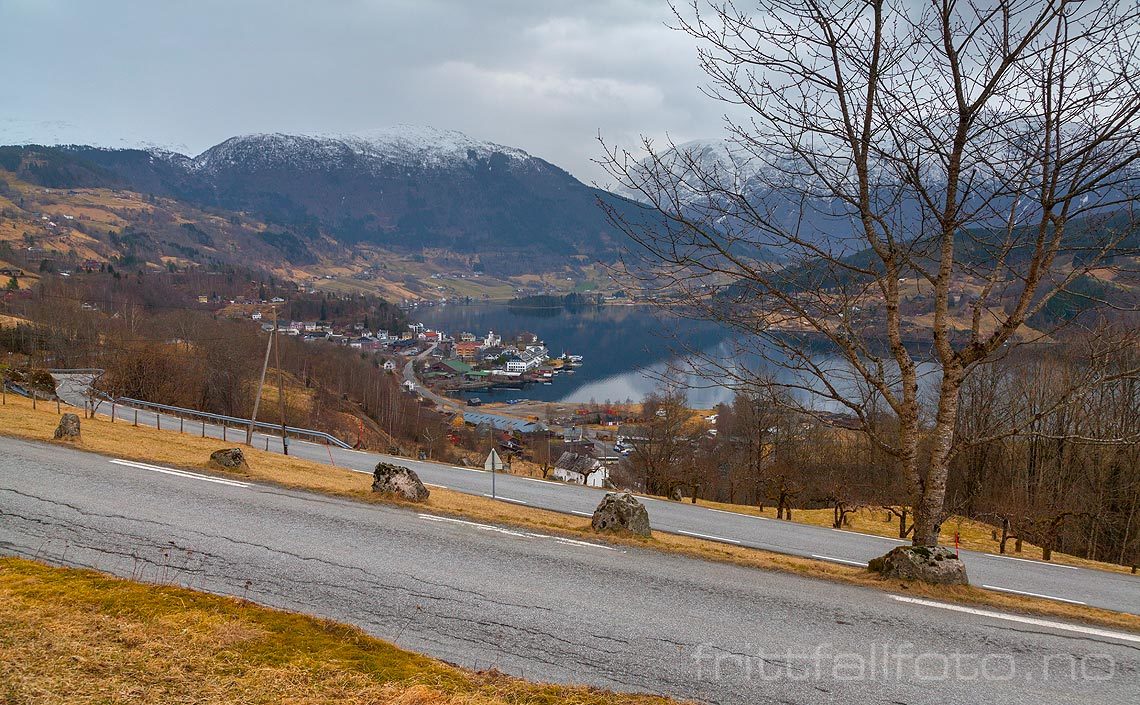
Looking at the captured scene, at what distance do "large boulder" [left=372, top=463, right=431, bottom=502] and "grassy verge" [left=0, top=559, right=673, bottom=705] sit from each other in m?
6.58

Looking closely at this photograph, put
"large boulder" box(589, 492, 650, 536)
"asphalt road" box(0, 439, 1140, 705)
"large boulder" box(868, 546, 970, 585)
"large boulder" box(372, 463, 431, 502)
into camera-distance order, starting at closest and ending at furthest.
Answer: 1. "asphalt road" box(0, 439, 1140, 705)
2. "large boulder" box(868, 546, 970, 585)
3. "large boulder" box(589, 492, 650, 536)
4. "large boulder" box(372, 463, 431, 502)

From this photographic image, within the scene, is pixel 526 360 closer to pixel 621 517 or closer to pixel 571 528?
pixel 571 528

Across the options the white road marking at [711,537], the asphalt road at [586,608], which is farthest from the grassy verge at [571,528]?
the white road marking at [711,537]

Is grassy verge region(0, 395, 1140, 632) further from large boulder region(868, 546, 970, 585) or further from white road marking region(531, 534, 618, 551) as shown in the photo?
white road marking region(531, 534, 618, 551)

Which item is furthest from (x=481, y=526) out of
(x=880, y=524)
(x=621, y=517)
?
(x=880, y=524)

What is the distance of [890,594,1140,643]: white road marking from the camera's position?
7242 mm

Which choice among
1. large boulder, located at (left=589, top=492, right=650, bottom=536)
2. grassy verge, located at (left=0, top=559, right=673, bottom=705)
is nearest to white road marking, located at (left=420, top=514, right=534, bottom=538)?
large boulder, located at (left=589, top=492, right=650, bottom=536)

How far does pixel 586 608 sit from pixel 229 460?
11089mm

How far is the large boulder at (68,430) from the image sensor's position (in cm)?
1689

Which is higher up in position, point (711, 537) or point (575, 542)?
point (575, 542)

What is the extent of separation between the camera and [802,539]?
1628 centimetres

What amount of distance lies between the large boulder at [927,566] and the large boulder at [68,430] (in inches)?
740

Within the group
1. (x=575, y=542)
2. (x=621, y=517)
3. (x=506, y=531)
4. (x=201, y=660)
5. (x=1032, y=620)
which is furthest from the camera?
(x=621, y=517)

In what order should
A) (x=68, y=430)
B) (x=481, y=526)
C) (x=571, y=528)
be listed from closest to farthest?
(x=481, y=526)
(x=571, y=528)
(x=68, y=430)
